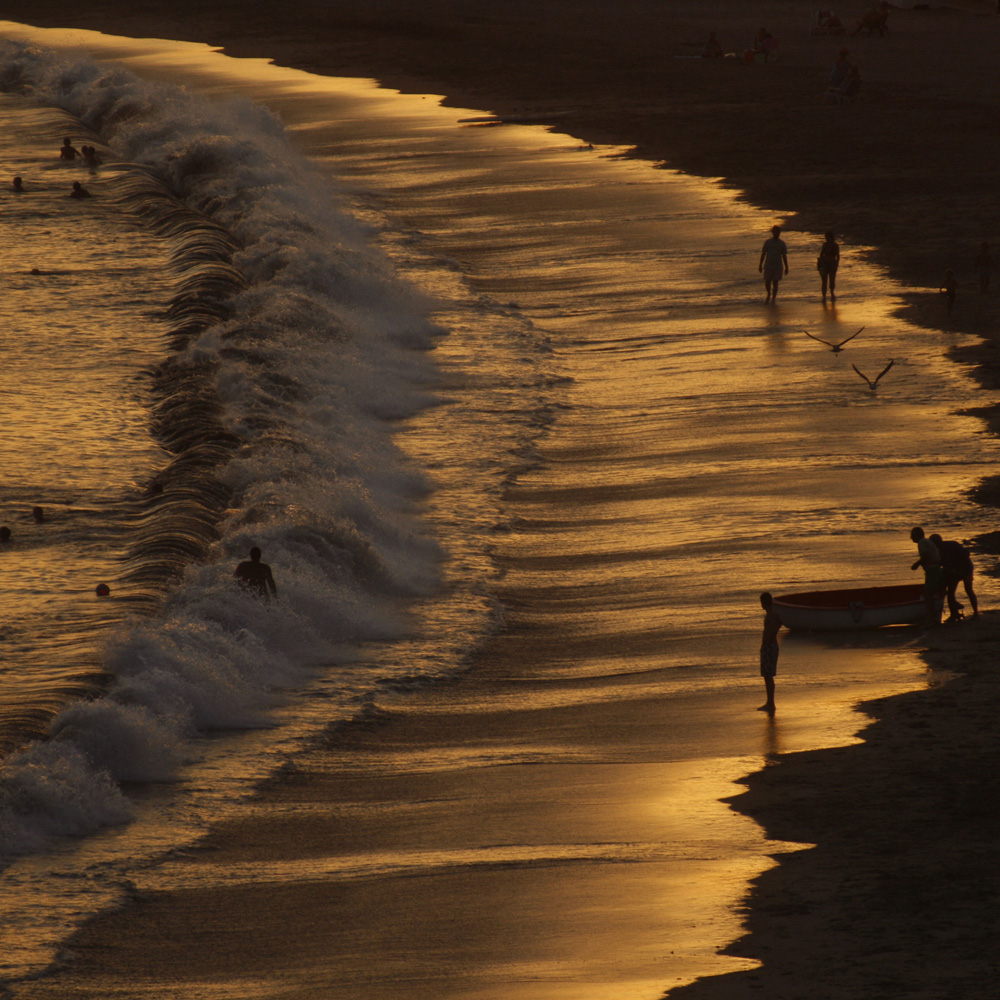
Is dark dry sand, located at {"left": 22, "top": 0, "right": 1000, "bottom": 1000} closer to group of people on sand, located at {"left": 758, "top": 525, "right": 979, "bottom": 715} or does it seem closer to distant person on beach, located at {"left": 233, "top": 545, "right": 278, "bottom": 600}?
group of people on sand, located at {"left": 758, "top": 525, "right": 979, "bottom": 715}

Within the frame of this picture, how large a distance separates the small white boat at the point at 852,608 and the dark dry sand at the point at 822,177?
2.15 ft

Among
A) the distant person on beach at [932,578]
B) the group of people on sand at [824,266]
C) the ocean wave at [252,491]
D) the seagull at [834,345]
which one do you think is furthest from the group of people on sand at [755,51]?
the distant person on beach at [932,578]

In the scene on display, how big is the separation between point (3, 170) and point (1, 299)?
17270mm

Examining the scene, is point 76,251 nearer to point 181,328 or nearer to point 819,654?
point 181,328

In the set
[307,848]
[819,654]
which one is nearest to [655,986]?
[307,848]

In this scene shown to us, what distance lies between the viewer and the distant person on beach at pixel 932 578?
1739 cm

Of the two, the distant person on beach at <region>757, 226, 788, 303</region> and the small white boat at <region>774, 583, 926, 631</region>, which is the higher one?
the distant person on beach at <region>757, 226, 788, 303</region>

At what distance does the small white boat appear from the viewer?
57.5 feet

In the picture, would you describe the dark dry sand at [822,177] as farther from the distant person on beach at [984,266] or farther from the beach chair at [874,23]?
the beach chair at [874,23]

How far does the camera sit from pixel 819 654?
56.7 ft

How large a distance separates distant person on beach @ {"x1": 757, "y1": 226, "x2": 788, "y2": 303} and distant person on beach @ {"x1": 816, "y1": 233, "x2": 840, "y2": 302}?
71cm

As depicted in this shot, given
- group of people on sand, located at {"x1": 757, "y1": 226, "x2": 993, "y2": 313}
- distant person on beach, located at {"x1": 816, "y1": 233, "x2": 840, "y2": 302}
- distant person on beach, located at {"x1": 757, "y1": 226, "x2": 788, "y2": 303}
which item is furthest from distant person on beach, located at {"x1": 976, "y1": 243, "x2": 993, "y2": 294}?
distant person on beach, located at {"x1": 757, "y1": 226, "x2": 788, "y2": 303}

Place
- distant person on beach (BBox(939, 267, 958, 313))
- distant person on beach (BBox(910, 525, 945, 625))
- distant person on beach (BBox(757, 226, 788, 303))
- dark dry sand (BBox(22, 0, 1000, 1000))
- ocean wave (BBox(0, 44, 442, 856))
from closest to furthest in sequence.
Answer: dark dry sand (BBox(22, 0, 1000, 1000)), ocean wave (BBox(0, 44, 442, 856)), distant person on beach (BBox(910, 525, 945, 625)), distant person on beach (BBox(939, 267, 958, 313)), distant person on beach (BBox(757, 226, 788, 303))

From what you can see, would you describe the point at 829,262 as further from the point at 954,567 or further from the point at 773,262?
the point at 954,567
